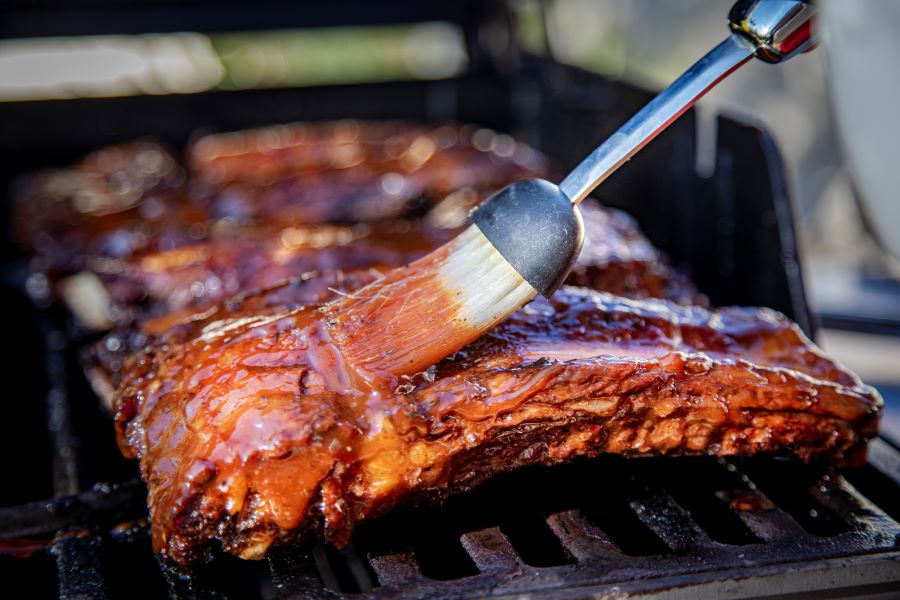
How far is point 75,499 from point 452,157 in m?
2.80

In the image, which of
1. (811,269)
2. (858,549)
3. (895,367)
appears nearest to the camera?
(858,549)

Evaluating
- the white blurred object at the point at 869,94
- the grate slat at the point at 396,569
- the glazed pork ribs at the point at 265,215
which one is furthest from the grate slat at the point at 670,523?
the glazed pork ribs at the point at 265,215

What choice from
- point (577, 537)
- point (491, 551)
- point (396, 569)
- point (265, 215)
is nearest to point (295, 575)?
point (396, 569)

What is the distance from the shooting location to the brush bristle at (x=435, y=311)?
1.96 metres

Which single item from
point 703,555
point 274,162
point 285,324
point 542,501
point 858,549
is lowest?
point 858,549

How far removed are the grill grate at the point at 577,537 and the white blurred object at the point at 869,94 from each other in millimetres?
724

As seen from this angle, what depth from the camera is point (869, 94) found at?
1.86m

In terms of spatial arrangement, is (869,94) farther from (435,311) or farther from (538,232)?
(435,311)

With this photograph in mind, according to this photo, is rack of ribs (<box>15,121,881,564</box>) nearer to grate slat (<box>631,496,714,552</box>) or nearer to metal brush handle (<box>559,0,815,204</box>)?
grate slat (<box>631,496,714,552</box>)

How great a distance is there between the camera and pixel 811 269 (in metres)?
5.35

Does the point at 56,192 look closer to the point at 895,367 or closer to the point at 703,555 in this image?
the point at 703,555

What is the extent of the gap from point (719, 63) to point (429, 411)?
101cm

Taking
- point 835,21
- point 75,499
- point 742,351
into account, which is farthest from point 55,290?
point 835,21

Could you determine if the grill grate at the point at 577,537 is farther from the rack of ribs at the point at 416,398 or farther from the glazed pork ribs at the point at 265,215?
the glazed pork ribs at the point at 265,215
